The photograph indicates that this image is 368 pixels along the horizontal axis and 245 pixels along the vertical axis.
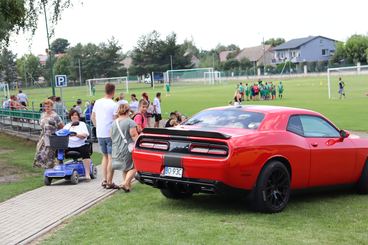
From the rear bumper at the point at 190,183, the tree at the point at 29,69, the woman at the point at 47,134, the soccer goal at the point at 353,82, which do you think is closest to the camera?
the rear bumper at the point at 190,183

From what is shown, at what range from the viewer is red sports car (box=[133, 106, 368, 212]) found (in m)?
7.50

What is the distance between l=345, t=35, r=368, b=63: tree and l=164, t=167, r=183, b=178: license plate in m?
108

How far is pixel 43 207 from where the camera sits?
352 inches

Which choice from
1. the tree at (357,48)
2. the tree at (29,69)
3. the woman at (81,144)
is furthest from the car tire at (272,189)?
the tree at (29,69)

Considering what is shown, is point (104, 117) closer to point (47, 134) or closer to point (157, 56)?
point (47, 134)

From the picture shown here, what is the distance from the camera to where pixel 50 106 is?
1248 centimetres

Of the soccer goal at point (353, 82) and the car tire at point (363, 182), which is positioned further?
the soccer goal at point (353, 82)

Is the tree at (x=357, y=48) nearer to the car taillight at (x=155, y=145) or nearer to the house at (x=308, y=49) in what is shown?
the house at (x=308, y=49)

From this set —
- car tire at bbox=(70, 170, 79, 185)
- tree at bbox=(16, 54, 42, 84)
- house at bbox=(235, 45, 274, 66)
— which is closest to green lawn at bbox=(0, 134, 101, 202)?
car tire at bbox=(70, 170, 79, 185)

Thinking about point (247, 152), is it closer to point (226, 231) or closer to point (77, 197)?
point (226, 231)

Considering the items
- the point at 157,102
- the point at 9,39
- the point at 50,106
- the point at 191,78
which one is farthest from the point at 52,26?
the point at 191,78

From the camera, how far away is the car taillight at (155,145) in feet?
26.8

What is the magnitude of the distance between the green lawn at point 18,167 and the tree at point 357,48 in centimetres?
9643

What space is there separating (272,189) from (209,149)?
40.9 inches
